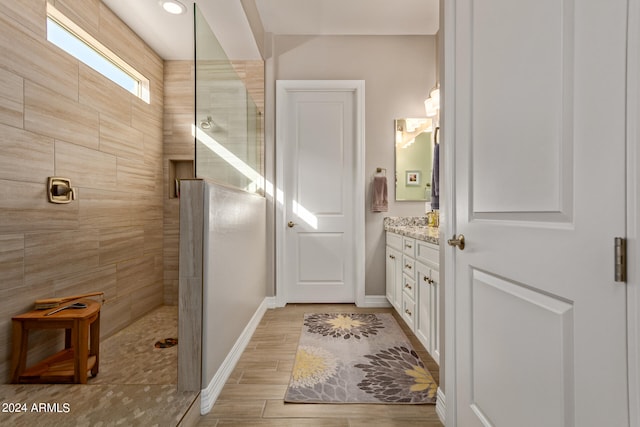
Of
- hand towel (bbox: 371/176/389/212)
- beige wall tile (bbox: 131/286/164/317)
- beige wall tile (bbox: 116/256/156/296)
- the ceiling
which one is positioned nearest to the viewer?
the ceiling

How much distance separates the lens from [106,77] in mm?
2445

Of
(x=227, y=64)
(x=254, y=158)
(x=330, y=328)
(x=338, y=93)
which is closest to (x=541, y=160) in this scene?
(x=227, y=64)

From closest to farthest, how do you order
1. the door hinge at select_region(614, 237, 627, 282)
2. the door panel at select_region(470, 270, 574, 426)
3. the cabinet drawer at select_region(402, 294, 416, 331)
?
the door hinge at select_region(614, 237, 627, 282) → the door panel at select_region(470, 270, 574, 426) → the cabinet drawer at select_region(402, 294, 416, 331)

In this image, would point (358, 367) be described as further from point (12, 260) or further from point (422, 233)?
point (12, 260)

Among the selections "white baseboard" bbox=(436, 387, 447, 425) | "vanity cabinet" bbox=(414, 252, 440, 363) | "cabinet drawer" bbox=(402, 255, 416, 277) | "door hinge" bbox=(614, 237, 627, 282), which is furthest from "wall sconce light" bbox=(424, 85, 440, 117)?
"door hinge" bbox=(614, 237, 627, 282)

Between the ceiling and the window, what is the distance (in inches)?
14.4

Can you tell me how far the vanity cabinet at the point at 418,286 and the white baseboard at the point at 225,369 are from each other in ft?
3.99

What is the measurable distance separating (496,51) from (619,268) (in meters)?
0.75

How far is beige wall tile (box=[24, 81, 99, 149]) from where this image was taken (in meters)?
1.78

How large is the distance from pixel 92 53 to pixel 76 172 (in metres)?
1.00

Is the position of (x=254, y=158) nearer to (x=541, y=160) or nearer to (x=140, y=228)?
(x=140, y=228)

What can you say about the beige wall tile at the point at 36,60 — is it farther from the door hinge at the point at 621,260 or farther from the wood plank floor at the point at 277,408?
the door hinge at the point at 621,260

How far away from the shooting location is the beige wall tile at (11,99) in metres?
1.60

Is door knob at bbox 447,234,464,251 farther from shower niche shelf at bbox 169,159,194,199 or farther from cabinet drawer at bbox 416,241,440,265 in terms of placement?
→ shower niche shelf at bbox 169,159,194,199
